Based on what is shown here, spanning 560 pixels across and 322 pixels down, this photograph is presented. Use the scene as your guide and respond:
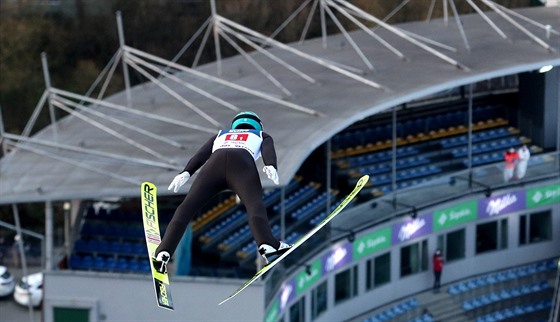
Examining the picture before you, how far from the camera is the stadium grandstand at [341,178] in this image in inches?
→ 1497

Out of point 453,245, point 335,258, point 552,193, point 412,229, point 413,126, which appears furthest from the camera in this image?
point 413,126

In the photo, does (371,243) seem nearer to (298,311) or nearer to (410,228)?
(410,228)

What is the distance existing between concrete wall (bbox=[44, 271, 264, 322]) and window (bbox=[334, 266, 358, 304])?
7.60 metres

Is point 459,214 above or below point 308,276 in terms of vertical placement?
below

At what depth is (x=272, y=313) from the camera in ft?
124

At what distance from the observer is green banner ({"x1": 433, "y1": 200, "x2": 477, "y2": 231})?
155ft

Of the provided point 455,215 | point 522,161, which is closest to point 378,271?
point 455,215

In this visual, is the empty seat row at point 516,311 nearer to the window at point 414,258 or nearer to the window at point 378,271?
the window at point 414,258

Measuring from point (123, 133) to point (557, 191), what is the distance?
1634 cm

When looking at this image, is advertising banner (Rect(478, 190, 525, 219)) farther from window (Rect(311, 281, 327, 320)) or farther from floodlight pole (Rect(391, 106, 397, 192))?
window (Rect(311, 281, 327, 320))

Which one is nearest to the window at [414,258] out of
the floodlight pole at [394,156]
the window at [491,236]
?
the floodlight pole at [394,156]

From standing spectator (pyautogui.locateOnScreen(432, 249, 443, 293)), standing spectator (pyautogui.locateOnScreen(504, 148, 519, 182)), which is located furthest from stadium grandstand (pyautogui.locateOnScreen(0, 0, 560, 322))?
standing spectator (pyautogui.locateOnScreen(504, 148, 519, 182))

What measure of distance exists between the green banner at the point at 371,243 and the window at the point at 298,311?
324 centimetres

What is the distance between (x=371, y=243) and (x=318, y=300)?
295cm
